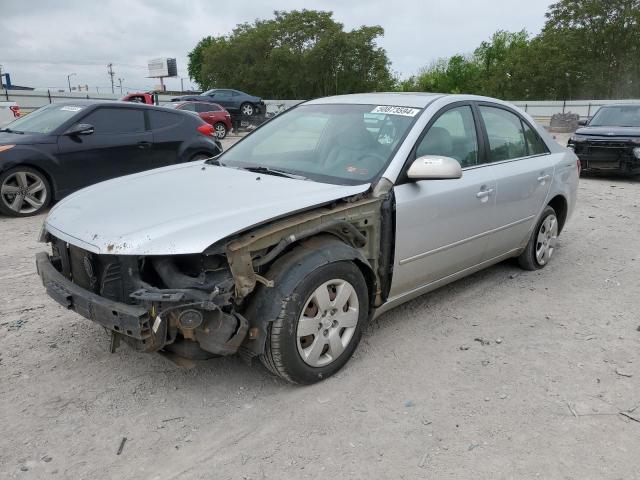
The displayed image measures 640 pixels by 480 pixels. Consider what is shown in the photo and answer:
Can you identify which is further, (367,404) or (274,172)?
(274,172)

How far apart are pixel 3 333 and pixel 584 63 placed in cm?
5335

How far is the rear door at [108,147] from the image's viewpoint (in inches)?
297

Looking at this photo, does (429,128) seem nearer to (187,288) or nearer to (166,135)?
(187,288)

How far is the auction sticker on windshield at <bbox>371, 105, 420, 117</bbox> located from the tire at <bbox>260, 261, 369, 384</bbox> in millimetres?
1257

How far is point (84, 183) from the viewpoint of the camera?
7699 mm

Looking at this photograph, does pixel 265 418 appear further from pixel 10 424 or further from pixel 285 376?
pixel 10 424

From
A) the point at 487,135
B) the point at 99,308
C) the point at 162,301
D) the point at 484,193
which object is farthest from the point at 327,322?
the point at 487,135

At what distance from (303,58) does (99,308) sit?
52.6m

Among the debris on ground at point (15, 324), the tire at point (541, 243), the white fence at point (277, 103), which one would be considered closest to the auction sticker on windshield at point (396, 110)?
the tire at point (541, 243)

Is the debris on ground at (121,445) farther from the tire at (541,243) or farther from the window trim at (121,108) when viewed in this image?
the window trim at (121,108)

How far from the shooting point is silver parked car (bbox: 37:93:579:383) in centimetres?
270

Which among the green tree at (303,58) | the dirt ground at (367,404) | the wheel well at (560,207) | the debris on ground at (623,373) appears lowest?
the debris on ground at (623,373)

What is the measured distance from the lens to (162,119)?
8.61m

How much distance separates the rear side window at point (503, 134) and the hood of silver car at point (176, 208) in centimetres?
158
